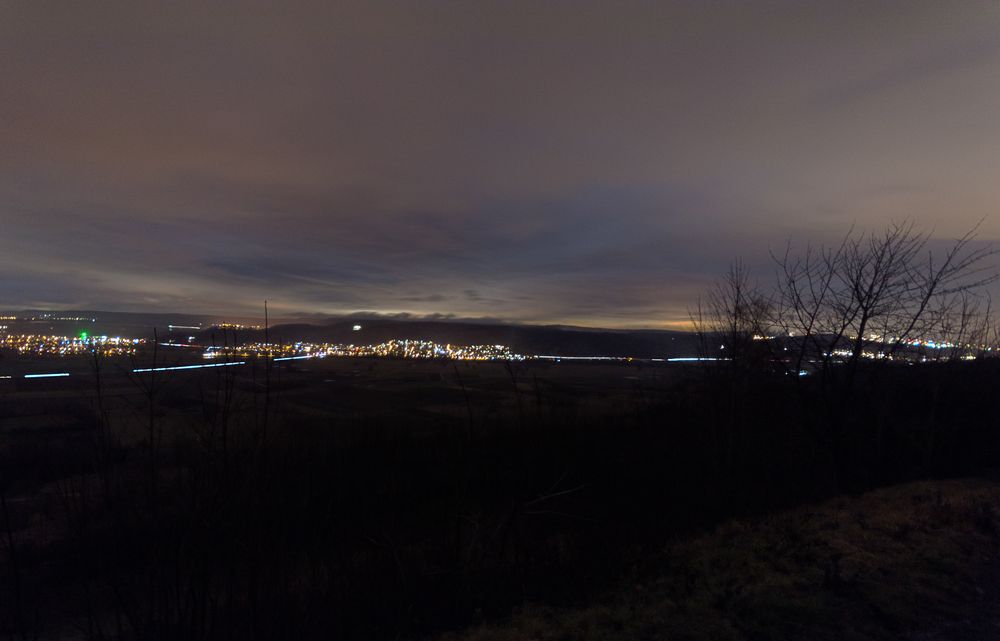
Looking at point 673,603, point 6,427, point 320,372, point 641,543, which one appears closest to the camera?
point 673,603

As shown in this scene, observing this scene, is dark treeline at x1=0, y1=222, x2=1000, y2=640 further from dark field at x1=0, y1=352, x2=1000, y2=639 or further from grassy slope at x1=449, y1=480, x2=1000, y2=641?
grassy slope at x1=449, y1=480, x2=1000, y2=641

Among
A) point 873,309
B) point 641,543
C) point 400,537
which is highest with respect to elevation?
point 873,309

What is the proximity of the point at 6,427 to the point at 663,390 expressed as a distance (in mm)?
19181

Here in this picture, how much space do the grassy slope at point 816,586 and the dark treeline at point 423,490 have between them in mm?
701

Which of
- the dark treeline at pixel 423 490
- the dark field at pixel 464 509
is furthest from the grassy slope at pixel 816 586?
the dark treeline at pixel 423 490

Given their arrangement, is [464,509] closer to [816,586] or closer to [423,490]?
[423,490]

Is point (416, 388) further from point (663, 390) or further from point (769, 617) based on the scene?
point (769, 617)

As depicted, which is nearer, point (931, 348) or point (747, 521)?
point (747, 521)

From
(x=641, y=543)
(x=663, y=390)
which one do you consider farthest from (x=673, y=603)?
(x=663, y=390)

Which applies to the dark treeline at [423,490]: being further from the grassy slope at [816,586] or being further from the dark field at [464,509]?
the grassy slope at [816,586]

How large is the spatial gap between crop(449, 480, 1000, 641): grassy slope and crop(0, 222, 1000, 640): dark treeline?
70cm

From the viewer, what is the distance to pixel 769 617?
14.1 ft

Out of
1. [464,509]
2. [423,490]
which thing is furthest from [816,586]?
[423,490]

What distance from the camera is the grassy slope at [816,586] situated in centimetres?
413
